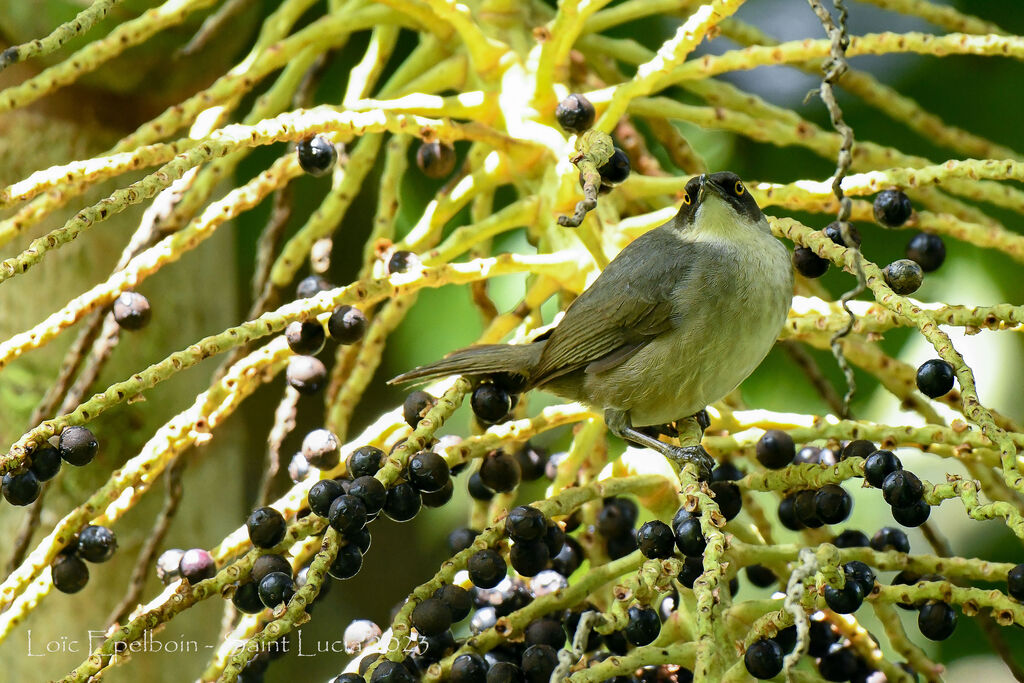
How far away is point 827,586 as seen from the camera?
160 cm

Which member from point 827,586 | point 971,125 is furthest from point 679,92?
point 827,586

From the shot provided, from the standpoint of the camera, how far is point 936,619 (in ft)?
5.82

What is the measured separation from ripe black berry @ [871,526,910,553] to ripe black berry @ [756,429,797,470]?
0.22m

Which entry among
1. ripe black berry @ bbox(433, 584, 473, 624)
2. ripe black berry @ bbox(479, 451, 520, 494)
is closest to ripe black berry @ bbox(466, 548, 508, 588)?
ripe black berry @ bbox(433, 584, 473, 624)

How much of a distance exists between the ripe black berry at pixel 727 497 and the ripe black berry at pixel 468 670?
490 millimetres

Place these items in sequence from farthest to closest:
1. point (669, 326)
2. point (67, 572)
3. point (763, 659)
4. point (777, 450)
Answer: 1. point (669, 326)
2. point (777, 450)
3. point (67, 572)
4. point (763, 659)

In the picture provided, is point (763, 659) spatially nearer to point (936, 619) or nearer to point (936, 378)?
point (936, 619)

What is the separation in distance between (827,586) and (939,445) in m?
0.36

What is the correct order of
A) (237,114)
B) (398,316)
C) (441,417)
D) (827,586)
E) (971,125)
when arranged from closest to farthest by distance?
(827,586) → (441,417) → (398,316) → (971,125) → (237,114)

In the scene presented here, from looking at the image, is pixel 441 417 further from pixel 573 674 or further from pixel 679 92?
pixel 679 92

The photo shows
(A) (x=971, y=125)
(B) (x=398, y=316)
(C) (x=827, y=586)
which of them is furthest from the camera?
(A) (x=971, y=125)

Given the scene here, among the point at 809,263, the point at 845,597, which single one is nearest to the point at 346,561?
the point at 845,597

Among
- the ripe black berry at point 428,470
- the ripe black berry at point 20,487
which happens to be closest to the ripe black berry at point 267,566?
the ripe black berry at point 428,470

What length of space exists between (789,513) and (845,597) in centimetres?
40
